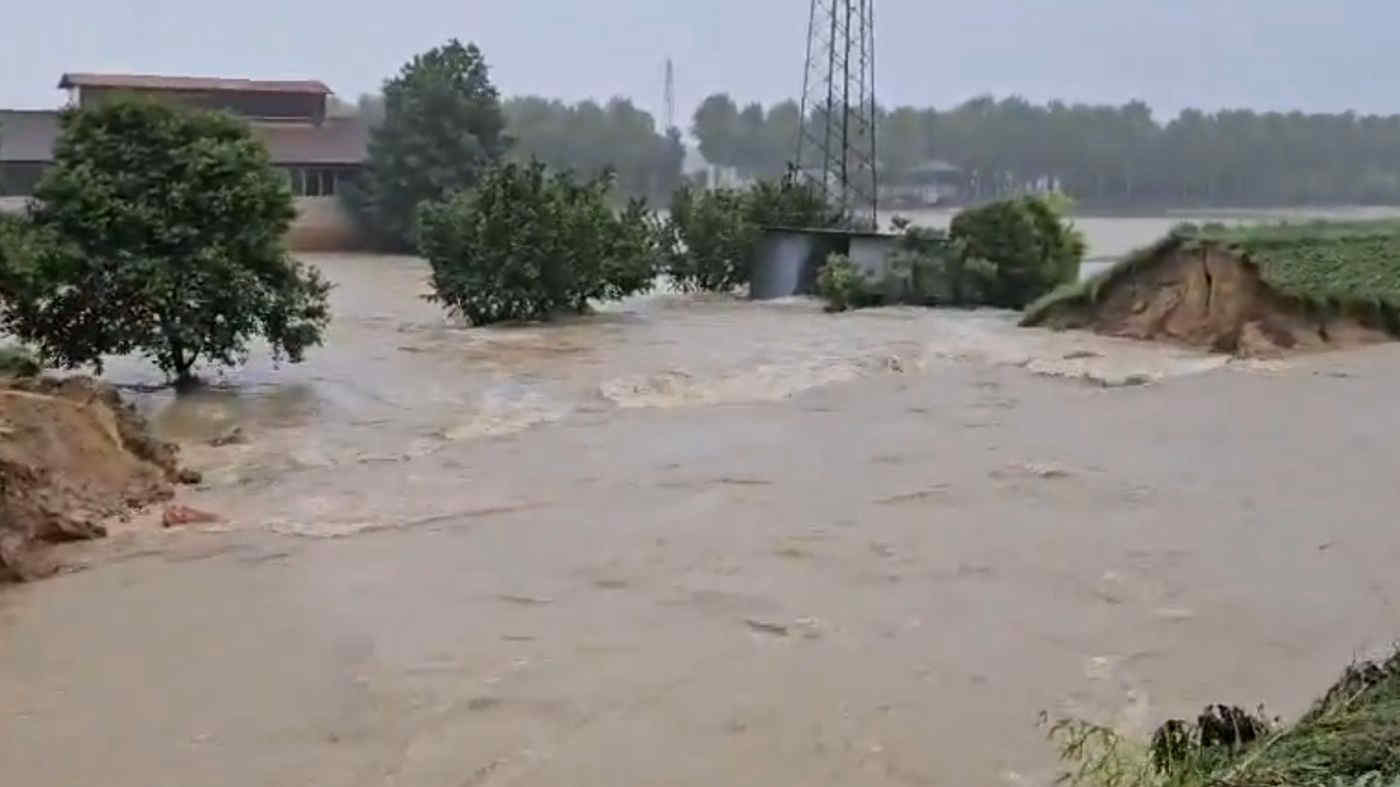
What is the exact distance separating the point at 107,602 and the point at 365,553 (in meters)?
1.38

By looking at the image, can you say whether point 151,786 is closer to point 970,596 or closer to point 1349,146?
point 970,596

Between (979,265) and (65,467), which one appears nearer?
(65,467)

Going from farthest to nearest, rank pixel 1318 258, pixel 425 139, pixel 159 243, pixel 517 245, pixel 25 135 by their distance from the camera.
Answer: pixel 425 139 → pixel 25 135 → pixel 517 245 → pixel 1318 258 → pixel 159 243

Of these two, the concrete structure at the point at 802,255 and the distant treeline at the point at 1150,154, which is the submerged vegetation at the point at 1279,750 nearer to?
the concrete structure at the point at 802,255

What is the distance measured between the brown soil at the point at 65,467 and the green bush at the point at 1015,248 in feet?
56.8

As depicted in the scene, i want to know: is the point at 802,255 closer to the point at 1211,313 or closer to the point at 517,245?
the point at 517,245

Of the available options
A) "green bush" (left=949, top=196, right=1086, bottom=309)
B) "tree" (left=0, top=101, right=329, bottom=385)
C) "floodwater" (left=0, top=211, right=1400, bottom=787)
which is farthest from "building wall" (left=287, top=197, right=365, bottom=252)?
"floodwater" (left=0, top=211, right=1400, bottom=787)

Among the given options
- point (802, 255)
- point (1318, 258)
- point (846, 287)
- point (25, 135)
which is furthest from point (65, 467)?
point (25, 135)

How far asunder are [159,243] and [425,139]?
2924 centimetres

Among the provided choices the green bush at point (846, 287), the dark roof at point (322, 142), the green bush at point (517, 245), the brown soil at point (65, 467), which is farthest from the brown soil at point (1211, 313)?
the dark roof at point (322, 142)

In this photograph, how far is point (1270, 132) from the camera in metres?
39.1

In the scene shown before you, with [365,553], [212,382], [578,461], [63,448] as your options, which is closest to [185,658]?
[365,553]

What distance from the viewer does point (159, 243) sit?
14109mm

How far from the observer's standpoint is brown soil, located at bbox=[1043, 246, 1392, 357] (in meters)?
18.1
